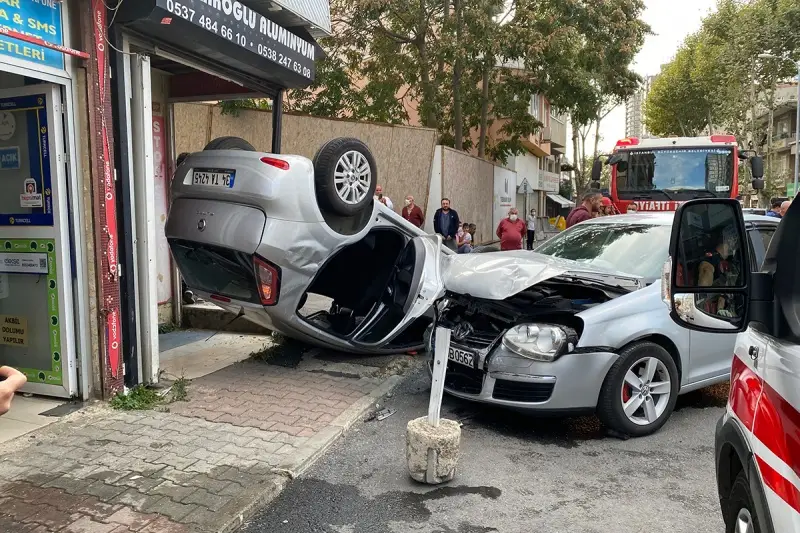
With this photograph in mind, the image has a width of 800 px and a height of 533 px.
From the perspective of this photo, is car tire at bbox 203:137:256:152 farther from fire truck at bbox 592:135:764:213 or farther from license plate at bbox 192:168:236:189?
fire truck at bbox 592:135:764:213

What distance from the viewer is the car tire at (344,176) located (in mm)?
5359

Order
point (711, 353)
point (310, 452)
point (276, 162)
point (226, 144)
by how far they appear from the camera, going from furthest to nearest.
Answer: point (226, 144) → point (276, 162) → point (711, 353) → point (310, 452)

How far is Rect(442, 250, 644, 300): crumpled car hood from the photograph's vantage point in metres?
4.60

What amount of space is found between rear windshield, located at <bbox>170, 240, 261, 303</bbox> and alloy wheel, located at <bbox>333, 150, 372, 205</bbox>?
0.97 m

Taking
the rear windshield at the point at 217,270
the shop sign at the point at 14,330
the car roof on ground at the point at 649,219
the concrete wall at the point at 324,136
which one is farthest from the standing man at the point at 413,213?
the shop sign at the point at 14,330

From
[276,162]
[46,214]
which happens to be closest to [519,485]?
[276,162]

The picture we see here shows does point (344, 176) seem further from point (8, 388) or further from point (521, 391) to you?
point (8, 388)

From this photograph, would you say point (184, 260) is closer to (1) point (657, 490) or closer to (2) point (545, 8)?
(1) point (657, 490)

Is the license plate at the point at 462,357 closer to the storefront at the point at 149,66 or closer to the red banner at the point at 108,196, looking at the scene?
the storefront at the point at 149,66

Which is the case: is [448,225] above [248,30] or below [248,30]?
below

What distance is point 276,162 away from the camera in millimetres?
5195

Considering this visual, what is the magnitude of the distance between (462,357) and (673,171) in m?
9.39

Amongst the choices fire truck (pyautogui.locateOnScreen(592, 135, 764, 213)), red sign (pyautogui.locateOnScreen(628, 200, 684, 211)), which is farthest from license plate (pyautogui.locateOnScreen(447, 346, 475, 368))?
red sign (pyautogui.locateOnScreen(628, 200, 684, 211))

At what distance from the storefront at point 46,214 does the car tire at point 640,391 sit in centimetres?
385
